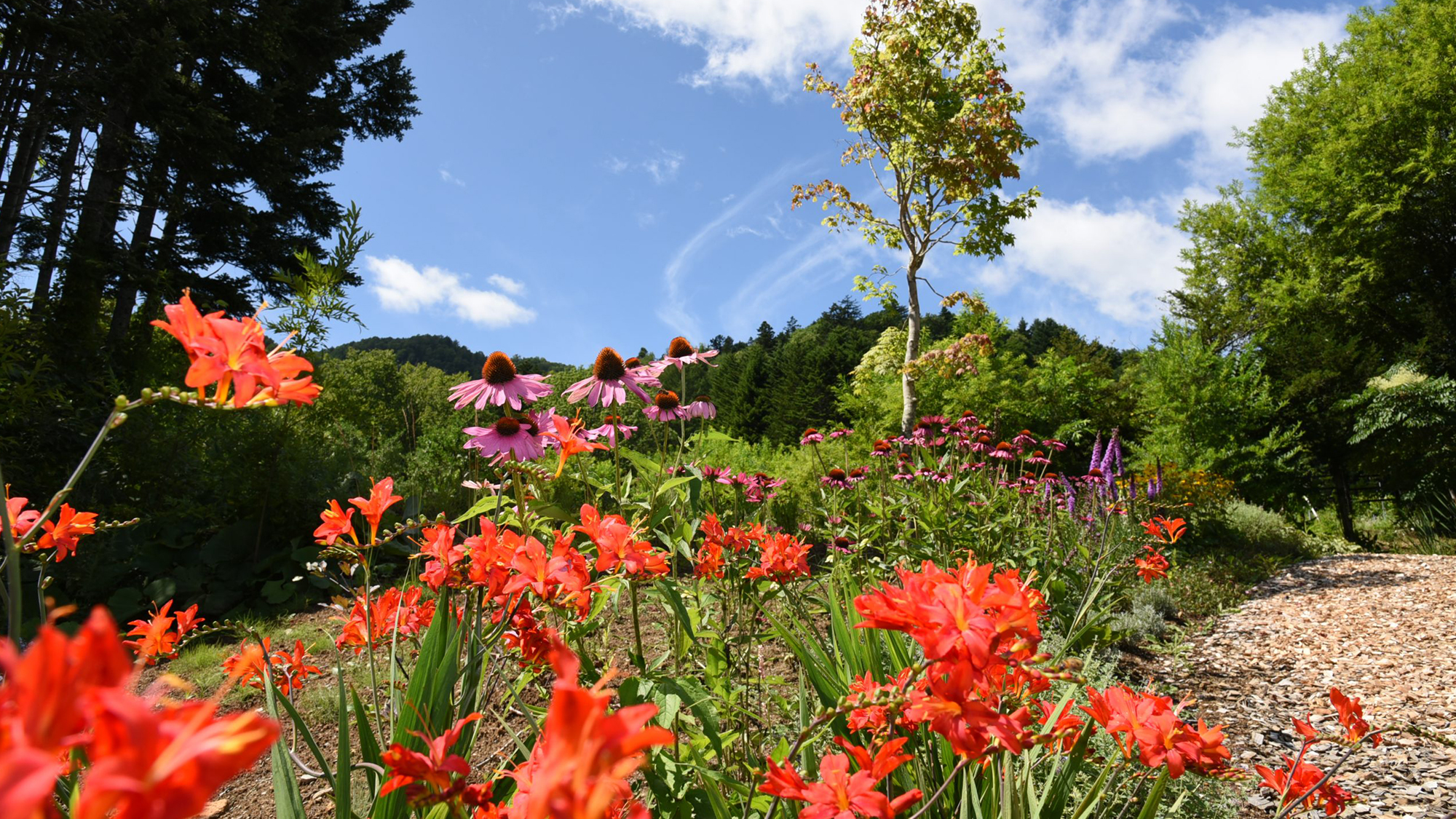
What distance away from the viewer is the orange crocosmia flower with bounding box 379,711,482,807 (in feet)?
1.97

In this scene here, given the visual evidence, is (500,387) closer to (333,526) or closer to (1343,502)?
(333,526)

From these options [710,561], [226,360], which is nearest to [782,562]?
[710,561]

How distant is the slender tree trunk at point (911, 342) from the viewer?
7684 mm

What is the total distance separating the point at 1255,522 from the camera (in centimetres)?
715

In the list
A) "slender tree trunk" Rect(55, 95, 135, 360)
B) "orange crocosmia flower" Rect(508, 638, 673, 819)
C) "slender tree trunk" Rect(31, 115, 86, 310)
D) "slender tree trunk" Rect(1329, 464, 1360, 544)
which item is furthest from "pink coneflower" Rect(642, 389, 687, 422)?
"slender tree trunk" Rect(1329, 464, 1360, 544)

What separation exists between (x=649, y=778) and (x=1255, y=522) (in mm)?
8739

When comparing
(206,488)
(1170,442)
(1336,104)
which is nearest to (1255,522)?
(1170,442)

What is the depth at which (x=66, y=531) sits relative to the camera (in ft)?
3.34

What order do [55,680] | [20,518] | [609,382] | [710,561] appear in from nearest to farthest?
1. [55,680]
2. [20,518]
3. [710,561]
4. [609,382]

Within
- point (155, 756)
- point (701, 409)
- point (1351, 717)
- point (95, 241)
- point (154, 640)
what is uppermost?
point (95, 241)

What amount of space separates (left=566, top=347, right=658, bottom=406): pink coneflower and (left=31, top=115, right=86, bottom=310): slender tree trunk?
6.31 m

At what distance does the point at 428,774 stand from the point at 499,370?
1570 millimetres

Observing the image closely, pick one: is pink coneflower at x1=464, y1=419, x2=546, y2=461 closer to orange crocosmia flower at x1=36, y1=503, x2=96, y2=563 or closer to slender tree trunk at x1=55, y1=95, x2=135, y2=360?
orange crocosmia flower at x1=36, y1=503, x2=96, y2=563

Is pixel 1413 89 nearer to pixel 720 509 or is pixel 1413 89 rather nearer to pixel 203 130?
pixel 720 509
